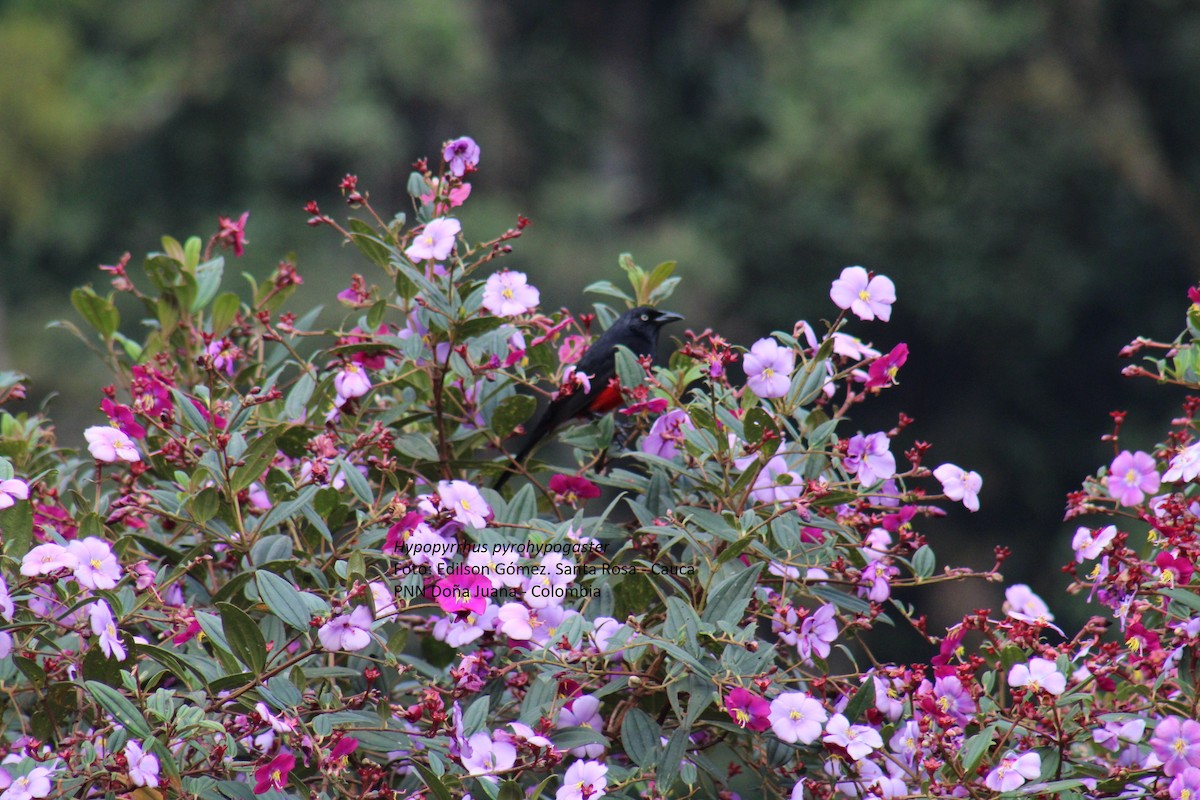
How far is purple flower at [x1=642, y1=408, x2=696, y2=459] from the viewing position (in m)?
1.65

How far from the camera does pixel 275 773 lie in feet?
4.33

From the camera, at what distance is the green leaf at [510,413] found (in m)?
1.78

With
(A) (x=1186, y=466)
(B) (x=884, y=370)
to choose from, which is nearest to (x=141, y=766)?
(B) (x=884, y=370)

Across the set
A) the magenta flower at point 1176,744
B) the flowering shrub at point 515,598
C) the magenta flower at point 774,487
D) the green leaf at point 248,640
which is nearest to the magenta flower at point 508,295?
the flowering shrub at point 515,598

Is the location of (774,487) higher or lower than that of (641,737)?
higher

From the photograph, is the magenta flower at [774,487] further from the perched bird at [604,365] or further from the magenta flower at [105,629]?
the magenta flower at [105,629]

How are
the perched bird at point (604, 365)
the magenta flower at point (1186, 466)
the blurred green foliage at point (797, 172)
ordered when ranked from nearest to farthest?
the magenta flower at point (1186, 466), the perched bird at point (604, 365), the blurred green foliage at point (797, 172)

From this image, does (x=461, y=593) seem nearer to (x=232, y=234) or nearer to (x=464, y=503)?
(x=464, y=503)

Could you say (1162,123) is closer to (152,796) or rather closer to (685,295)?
(685,295)

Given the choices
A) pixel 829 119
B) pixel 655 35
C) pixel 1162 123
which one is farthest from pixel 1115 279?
pixel 655 35

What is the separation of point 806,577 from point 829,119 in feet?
48.9

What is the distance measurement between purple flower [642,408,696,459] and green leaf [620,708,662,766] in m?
0.34

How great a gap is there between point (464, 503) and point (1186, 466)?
0.83 meters

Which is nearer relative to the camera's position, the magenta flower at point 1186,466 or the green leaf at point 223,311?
the magenta flower at point 1186,466
